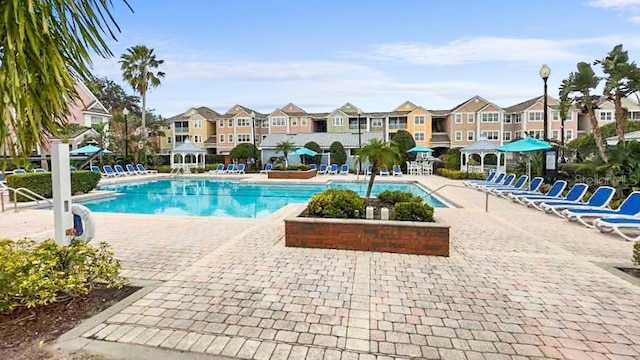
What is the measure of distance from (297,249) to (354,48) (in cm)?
1835

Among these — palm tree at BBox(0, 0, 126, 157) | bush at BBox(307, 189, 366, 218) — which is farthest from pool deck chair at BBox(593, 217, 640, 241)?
palm tree at BBox(0, 0, 126, 157)

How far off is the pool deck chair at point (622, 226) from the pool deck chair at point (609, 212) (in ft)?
0.76

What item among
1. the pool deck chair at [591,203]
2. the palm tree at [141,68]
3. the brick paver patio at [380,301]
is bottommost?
the brick paver patio at [380,301]

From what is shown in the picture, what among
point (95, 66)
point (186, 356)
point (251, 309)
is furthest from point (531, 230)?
point (95, 66)

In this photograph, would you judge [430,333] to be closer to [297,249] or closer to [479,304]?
[479,304]

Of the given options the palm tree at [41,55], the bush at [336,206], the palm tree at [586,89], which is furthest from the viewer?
the palm tree at [586,89]

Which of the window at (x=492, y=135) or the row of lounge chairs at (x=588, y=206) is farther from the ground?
the window at (x=492, y=135)

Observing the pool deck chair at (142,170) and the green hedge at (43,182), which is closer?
the green hedge at (43,182)

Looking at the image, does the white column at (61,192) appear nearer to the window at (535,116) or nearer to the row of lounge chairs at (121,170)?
the row of lounge chairs at (121,170)

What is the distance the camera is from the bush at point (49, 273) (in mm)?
3564

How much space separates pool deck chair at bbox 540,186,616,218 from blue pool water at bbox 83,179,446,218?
3953 millimetres

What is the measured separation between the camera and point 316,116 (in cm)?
4622

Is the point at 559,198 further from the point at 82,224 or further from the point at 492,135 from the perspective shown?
the point at 492,135

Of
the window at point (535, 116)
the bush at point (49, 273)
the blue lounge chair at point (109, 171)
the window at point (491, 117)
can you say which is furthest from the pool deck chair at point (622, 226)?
the window at point (535, 116)
